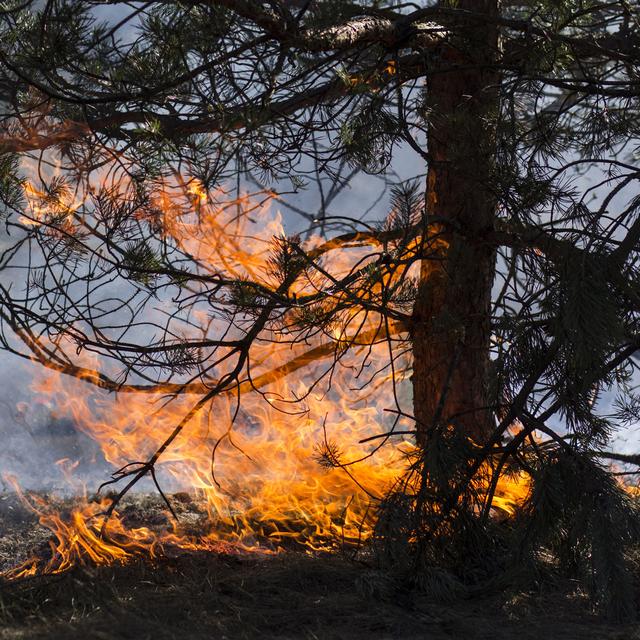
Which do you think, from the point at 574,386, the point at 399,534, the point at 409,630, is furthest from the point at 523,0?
the point at 409,630

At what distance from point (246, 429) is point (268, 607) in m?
1.50

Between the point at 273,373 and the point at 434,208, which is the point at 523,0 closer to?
the point at 434,208

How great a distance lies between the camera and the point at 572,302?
1.60m

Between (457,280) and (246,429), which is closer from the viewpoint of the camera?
(457,280)

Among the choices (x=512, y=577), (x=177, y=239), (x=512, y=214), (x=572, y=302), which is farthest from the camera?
(x=177, y=239)

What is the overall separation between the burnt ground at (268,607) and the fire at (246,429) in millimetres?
305

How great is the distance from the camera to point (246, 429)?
328 cm

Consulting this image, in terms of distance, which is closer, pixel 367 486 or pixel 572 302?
pixel 572 302

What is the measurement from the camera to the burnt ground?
1.55 m

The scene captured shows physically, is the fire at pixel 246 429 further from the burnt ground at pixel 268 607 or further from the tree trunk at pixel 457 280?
the burnt ground at pixel 268 607

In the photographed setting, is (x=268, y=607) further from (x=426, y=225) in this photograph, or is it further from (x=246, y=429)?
(x=246, y=429)

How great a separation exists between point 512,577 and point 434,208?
1351 mm

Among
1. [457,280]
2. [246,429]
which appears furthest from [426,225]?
[246,429]

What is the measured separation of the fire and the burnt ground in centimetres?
30
